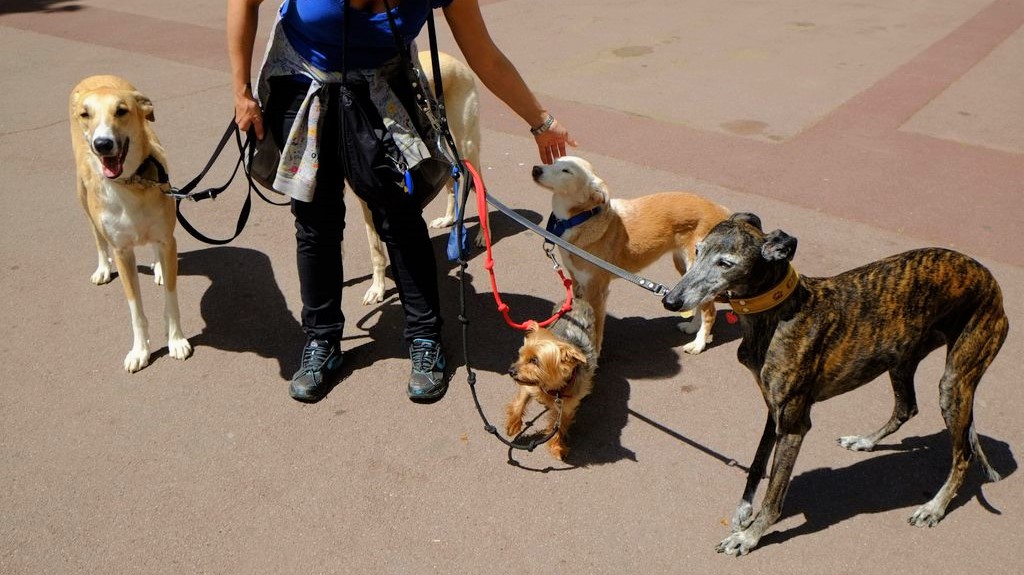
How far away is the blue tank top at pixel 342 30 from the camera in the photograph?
3.62m

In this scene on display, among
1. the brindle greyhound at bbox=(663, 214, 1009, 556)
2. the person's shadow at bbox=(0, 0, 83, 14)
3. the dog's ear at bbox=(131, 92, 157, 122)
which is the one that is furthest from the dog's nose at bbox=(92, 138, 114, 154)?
the person's shadow at bbox=(0, 0, 83, 14)

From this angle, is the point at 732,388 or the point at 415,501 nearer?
the point at 415,501

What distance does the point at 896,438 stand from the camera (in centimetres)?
405

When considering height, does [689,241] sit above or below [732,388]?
above

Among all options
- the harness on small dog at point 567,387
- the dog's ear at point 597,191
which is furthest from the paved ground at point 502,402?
the dog's ear at point 597,191

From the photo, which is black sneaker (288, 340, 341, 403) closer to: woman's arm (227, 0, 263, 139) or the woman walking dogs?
the woman walking dogs

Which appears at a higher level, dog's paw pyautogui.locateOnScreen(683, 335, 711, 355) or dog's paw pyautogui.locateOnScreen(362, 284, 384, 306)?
dog's paw pyautogui.locateOnScreen(683, 335, 711, 355)

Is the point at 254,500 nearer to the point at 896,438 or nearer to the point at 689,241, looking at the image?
the point at 689,241

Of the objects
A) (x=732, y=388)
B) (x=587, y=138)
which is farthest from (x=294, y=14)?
(x=587, y=138)

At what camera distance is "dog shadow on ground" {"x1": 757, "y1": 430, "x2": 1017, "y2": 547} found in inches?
143

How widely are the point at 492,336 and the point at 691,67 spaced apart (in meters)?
6.08

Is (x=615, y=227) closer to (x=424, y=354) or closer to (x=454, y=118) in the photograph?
(x=424, y=354)

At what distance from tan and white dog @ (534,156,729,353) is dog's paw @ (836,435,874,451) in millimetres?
1032

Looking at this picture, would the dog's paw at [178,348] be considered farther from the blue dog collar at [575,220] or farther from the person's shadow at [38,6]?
the person's shadow at [38,6]
